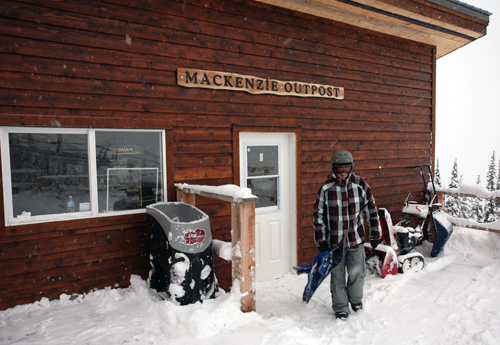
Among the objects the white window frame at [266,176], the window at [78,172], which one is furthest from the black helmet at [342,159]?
the window at [78,172]

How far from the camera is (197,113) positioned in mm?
4723

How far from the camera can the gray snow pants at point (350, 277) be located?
386cm

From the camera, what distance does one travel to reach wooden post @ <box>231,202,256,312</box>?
323 centimetres

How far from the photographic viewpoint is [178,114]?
4.58 m

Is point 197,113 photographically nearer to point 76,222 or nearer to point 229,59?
point 229,59

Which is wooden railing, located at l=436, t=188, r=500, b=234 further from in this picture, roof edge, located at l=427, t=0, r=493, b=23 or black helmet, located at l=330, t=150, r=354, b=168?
black helmet, located at l=330, t=150, r=354, b=168

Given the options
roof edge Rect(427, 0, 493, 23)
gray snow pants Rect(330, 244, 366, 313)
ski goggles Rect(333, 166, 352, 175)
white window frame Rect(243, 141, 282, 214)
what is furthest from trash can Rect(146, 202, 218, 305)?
roof edge Rect(427, 0, 493, 23)

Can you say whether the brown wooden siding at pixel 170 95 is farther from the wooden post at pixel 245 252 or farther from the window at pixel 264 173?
the wooden post at pixel 245 252

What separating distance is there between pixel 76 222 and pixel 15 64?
1847 millimetres

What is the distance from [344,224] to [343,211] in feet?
0.48

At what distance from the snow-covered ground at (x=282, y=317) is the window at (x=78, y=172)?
1.02 metres

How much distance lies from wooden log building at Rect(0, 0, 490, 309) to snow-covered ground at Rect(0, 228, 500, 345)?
17.3 inches

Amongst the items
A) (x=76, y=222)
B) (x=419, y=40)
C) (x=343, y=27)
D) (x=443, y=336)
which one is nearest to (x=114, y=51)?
(x=76, y=222)

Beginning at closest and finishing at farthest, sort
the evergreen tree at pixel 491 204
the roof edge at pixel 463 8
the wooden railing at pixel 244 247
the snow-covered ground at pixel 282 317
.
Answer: the snow-covered ground at pixel 282 317 → the wooden railing at pixel 244 247 → the roof edge at pixel 463 8 → the evergreen tree at pixel 491 204
